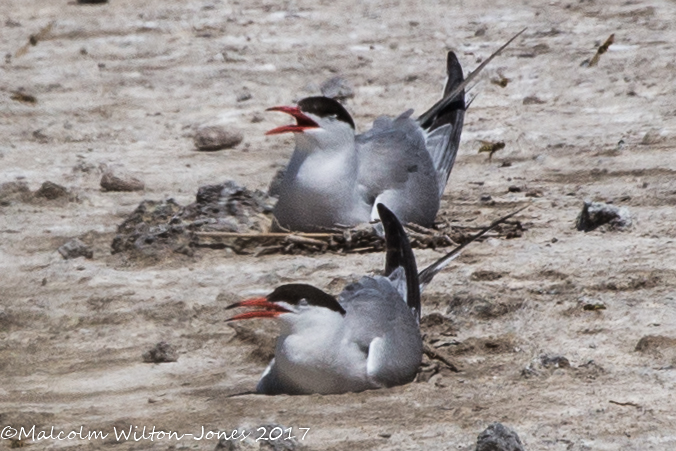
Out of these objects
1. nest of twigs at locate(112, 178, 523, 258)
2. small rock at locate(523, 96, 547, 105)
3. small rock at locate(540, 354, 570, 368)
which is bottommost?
nest of twigs at locate(112, 178, 523, 258)

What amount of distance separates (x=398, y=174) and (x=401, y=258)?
1437mm

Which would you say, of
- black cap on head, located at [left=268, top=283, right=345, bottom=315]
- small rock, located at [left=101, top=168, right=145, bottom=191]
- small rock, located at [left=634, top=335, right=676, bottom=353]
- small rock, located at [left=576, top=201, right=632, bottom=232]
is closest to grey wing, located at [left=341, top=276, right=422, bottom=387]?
black cap on head, located at [left=268, top=283, right=345, bottom=315]

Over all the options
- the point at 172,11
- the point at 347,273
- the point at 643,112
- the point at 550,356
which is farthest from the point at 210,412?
the point at 172,11

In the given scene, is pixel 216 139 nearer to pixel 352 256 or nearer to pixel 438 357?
pixel 352 256

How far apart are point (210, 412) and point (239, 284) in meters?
1.47

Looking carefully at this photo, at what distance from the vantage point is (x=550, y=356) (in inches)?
192

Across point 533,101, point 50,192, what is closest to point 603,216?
point 533,101

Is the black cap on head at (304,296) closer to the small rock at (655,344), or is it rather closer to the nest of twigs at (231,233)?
the small rock at (655,344)

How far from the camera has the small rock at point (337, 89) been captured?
331 inches

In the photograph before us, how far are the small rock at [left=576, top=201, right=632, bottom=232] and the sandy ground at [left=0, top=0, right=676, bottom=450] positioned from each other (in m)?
0.06

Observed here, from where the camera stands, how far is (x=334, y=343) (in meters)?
4.89

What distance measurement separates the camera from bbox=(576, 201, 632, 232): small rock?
20.8 ft

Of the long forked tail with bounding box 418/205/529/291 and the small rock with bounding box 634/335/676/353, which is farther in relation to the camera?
the long forked tail with bounding box 418/205/529/291

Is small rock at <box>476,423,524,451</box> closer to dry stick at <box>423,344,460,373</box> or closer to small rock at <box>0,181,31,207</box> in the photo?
dry stick at <box>423,344,460,373</box>
